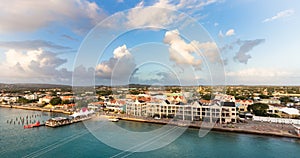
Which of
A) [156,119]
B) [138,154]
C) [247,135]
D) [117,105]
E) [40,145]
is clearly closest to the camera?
[138,154]

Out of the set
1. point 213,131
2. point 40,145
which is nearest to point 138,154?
point 40,145

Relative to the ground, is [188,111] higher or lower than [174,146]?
higher

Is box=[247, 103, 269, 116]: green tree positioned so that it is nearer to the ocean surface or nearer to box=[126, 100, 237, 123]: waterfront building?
box=[126, 100, 237, 123]: waterfront building

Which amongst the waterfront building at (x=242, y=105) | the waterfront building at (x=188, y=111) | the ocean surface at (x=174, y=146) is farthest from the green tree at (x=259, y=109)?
the ocean surface at (x=174, y=146)

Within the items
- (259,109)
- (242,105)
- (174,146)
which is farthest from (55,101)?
(259,109)

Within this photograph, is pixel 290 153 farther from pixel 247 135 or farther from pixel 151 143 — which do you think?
pixel 151 143

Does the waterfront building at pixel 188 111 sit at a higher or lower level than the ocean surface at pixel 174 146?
higher

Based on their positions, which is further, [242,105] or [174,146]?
[242,105]

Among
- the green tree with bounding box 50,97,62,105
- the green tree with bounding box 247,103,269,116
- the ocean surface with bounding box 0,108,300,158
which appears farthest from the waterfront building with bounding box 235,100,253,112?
the green tree with bounding box 50,97,62,105

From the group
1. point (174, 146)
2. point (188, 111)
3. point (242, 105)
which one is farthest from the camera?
point (242, 105)

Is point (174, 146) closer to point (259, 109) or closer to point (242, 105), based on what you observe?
point (259, 109)

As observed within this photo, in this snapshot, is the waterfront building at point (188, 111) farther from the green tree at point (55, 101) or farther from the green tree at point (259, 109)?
the green tree at point (55, 101)
